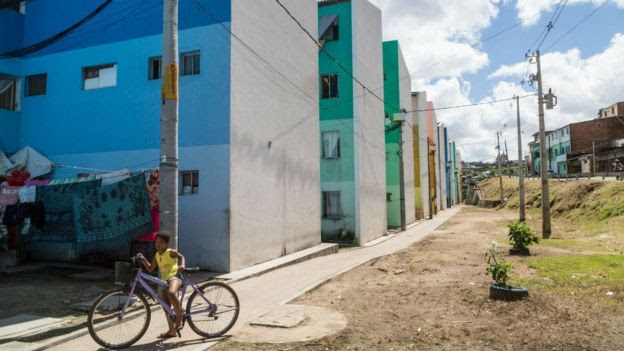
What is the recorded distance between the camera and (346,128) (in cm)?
2350

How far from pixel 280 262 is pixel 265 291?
3.90m

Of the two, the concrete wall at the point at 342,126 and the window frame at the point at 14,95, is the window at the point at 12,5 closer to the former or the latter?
the window frame at the point at 14,95

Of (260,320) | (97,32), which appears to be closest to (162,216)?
(260,320)

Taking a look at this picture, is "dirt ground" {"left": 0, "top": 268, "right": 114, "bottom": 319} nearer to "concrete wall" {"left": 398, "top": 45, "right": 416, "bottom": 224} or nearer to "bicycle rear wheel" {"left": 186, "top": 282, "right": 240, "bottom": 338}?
"bicycle rear wheel" {"left": 186, "top": 282, "right": 240, "bottom": 338}

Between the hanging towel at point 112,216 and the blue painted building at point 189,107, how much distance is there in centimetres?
173

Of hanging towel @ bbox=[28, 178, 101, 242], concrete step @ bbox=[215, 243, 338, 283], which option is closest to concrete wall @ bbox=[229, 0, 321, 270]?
concrete step @ bbox=[215, 243, 338, 283]

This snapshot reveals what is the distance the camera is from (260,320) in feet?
24.6

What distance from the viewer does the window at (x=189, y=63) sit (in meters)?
13.4

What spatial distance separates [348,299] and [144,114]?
8746 mm

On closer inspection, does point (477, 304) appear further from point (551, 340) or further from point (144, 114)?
point (144, 114)

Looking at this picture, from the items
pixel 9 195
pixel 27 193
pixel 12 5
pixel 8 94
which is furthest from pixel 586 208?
pixel 12 5

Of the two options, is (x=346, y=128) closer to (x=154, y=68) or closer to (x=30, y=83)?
(x=154, y=68)

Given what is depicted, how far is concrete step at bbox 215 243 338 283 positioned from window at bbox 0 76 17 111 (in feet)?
35.7

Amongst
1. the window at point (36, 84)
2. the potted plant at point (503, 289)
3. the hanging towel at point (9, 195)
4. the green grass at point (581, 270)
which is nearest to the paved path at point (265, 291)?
the potted plant at point (503, 289)
